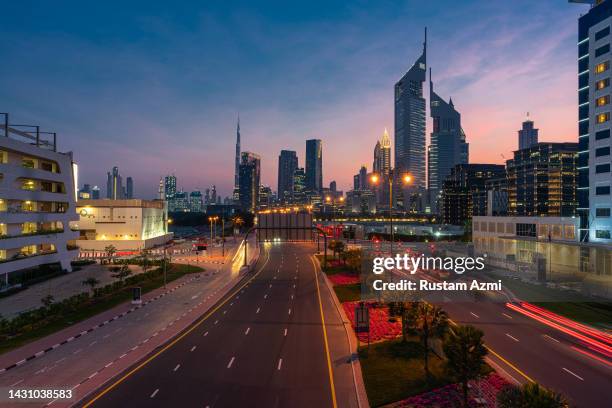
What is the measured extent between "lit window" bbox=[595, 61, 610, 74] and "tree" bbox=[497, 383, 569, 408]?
75871 mm

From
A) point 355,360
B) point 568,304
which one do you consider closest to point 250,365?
point 355,360

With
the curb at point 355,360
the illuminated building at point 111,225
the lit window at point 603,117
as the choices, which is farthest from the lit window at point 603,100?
the illuminated building at point 111,225

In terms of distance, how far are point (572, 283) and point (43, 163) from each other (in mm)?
86499

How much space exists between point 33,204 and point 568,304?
3110 inches

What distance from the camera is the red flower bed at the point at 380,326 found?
31.8m

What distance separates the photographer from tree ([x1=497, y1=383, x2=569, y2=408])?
1368cm

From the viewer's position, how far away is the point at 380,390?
22.0m

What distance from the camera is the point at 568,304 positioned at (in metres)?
44.6

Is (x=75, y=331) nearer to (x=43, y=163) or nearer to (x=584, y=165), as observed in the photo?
(x=43, y=163)

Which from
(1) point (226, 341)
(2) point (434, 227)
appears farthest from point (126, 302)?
(2) point (434, 227)

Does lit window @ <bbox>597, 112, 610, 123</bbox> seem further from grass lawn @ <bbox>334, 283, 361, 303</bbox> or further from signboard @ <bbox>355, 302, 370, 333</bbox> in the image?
signboard @ <bbox>355, 302, 370, 333</bbox>

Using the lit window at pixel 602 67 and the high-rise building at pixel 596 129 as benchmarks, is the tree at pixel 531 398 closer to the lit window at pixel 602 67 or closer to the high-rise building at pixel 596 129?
the high-rise building at pixel 596 129

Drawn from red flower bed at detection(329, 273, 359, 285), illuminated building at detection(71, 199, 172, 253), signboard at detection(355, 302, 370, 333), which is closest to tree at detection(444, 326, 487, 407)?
signboard at detection(355, 302, 370, 333)

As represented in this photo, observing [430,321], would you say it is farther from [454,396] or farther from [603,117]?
[603,117]
